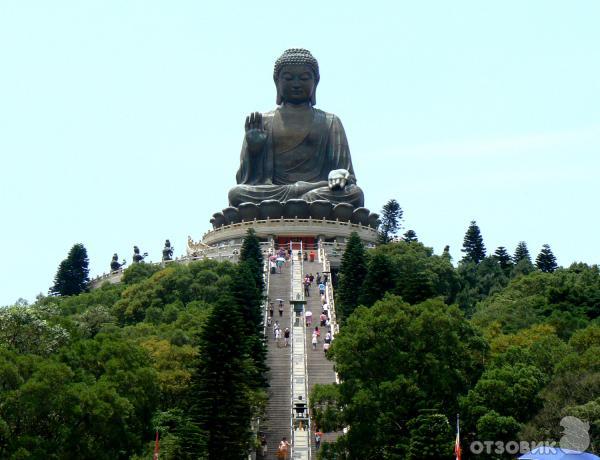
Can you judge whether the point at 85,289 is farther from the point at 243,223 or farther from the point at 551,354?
the point at 551,354

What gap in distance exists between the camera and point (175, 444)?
23.6m

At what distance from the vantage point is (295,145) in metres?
53.1

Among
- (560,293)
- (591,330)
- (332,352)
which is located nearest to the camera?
(332,352)

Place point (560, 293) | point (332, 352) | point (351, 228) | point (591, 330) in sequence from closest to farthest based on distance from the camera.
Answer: point (332, 352), point (591, 330), point (560, 293), point (351, 228)

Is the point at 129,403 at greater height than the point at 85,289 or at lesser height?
lesser

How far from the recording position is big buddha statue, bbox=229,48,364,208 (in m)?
51.4

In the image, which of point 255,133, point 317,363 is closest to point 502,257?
point 255,133

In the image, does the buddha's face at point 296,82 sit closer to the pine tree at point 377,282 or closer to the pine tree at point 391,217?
the pine tree at point 391,217

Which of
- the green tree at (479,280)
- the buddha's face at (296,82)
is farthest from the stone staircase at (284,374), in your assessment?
the buddha's face at (296,82)

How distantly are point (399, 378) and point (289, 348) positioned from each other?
7.78m

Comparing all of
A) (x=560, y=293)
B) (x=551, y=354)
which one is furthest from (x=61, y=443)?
(x=560, y=293)

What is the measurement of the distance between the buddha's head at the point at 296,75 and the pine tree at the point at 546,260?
Result: 40.5ft

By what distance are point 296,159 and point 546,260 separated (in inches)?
459

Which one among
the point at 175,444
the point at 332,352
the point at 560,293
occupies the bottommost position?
the point at 175,444
